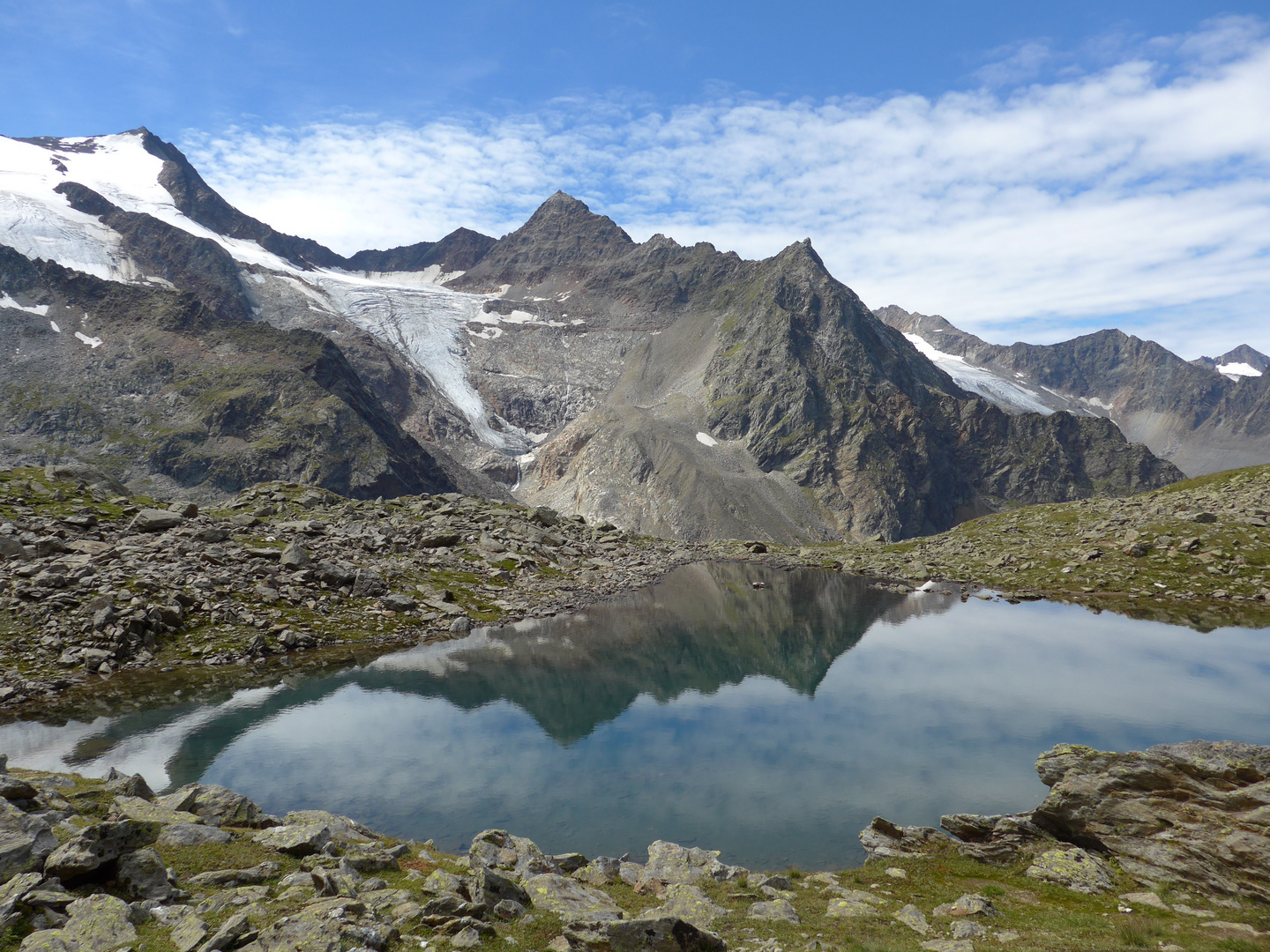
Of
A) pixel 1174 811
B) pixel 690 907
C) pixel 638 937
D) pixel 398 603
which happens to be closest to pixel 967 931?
pixel 690 907

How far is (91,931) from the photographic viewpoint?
1243 cm

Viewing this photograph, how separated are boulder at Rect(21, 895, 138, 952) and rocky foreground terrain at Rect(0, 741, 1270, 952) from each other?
0.14ft

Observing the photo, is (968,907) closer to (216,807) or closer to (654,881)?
(654,881)

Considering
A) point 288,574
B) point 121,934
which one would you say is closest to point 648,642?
point 288,574

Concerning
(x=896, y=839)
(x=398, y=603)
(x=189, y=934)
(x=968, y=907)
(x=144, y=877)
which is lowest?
(x=398, y=603)

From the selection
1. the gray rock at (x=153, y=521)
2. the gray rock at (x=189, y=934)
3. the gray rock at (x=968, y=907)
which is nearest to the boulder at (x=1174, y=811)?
the gray rock at (x=968, y=907)

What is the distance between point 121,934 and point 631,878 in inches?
571

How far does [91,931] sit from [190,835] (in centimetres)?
596

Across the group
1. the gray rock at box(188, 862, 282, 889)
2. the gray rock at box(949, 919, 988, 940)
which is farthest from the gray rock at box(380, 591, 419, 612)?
the gray rock at box(949, 919, 988, 940)

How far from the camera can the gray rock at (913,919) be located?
16844mm

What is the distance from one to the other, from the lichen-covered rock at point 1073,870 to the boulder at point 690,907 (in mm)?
11328

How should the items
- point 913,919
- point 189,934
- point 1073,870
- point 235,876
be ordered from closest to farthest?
point 189,934
point 235,876
point 913,919
point 1073,870

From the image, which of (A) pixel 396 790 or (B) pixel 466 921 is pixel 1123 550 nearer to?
(A) pixel 396 790

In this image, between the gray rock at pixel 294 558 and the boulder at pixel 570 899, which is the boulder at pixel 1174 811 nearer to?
the boulder at pixel 570 899
